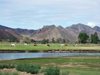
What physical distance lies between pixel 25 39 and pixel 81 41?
54447 mm

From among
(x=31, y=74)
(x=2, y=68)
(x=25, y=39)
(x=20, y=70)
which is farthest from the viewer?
(x=25, y=39)

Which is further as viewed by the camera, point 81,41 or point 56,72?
point 81,41

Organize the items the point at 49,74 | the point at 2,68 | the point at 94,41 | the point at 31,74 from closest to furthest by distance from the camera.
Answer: the point at 49,74 < the point at 31,74 < the point at 2,68 < the point at 94,41

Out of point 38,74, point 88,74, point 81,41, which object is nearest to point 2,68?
point 38,74

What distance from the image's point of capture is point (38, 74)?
53.3 ft

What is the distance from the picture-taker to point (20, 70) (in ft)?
58.1

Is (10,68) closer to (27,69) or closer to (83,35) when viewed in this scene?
(27,69)

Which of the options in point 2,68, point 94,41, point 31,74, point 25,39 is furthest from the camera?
point 94,41

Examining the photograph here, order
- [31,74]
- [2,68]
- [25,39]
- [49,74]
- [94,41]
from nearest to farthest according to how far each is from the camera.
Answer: [49,74] < [31,74] < [2,68] < [25,39] < [94,41]

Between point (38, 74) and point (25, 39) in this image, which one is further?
point (25, 39)

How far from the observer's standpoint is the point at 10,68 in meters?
19.7

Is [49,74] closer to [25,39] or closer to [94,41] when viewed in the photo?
[25,39]

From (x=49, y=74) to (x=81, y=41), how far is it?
146529 mm

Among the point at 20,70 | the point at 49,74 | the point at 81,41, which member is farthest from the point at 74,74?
the point at 81,41
